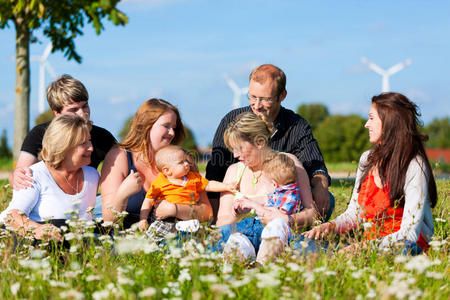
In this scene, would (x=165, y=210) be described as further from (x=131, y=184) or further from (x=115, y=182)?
(x=115, y=182)

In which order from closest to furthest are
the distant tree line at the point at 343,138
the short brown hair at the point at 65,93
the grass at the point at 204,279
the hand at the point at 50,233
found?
the grass at the point at 204,279 < the hand at the point at 50,233 < the short brown hair at the point at 65,93 < the distant tree line at the point at 343,138

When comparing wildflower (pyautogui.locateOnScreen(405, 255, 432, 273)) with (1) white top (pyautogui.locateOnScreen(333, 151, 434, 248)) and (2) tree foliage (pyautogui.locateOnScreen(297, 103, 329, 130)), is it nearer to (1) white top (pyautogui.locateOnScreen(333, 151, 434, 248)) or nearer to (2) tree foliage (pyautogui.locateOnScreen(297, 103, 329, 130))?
(1) white top (pyautogui.locateOnScreen(333, 151, 434, 248))

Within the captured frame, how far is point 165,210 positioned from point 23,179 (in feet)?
4.27

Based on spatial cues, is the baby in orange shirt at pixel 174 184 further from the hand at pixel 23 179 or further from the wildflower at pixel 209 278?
the wildflower at pixel 209 278

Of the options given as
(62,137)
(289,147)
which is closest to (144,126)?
(62,137)

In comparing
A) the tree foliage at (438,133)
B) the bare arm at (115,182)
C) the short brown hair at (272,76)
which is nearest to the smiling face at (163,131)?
the bare arm at (115,182)

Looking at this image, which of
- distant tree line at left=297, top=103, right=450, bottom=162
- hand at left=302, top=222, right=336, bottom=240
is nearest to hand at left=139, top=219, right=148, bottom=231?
hand at left=302, top=222, right=336, bottom=240

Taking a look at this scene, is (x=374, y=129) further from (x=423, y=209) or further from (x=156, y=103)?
(x=156, y=103)

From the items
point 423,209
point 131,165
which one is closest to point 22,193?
point 131,165

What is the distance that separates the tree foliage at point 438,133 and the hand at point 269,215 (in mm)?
41087

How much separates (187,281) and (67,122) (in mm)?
2115

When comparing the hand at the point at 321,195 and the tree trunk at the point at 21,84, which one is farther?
the tree trunk at the point at 21,84

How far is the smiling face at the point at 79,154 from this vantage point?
15.5ft

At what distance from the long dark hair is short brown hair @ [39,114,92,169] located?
2.61 metres
